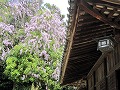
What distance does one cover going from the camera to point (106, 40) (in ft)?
18.7

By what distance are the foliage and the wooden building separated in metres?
15.0

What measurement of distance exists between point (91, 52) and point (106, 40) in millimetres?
2531

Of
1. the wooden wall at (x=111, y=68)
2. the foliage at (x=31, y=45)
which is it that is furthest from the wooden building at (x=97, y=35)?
the foliage at (x=31, y=45)

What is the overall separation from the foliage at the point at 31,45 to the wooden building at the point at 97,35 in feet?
49.2

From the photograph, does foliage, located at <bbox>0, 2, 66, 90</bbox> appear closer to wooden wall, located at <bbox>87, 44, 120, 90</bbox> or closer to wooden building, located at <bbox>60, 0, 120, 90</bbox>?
wooden building, located at <bbox>60, 0, 120, 90</bbox>

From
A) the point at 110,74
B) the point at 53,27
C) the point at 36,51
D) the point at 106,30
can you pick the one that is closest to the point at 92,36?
the point at 106,30

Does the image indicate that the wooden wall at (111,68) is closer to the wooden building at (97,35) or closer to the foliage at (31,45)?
the wooden building at (97,35)

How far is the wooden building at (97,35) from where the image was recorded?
14.5 feet

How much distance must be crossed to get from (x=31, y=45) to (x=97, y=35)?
19.4 metres

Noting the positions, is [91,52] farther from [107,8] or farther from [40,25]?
[40,25]

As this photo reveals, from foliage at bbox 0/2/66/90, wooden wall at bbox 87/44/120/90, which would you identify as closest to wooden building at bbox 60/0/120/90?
wooden wall at bbox 87/44/120/90

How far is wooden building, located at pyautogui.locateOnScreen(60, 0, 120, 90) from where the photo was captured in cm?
441

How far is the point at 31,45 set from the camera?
25.2 meters

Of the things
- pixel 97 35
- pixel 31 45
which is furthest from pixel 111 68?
pixel 31 45
